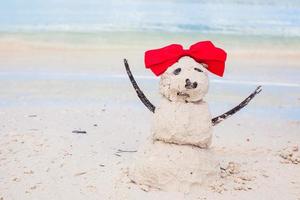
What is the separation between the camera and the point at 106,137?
5.21m

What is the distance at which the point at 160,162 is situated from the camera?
12.9ft

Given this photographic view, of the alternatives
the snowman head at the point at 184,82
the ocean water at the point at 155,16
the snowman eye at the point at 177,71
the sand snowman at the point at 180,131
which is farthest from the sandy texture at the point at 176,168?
the ocean water at the point at 155,16

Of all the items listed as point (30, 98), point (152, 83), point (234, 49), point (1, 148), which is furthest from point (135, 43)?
point (1, 148)

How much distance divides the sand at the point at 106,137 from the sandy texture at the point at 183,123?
0.32 meters

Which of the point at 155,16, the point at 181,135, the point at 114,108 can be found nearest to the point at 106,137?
the point at 114,108

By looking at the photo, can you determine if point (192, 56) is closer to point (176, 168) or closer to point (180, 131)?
point (180, 131)

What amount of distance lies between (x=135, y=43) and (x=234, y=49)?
196 cm

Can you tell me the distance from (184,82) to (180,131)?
294 millimetres

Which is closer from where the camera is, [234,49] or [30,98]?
[30,98]

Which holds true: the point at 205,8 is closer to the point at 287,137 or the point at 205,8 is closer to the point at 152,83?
the point at 152,83

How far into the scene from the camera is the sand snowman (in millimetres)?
3926

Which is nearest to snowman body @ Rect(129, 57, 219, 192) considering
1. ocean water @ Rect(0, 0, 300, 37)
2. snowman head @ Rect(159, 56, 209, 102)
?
snowman head @ Rect(159, 56, 209, 102)

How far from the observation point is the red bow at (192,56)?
4.05 metres

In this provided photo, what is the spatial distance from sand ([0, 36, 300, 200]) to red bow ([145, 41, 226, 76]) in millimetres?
715
